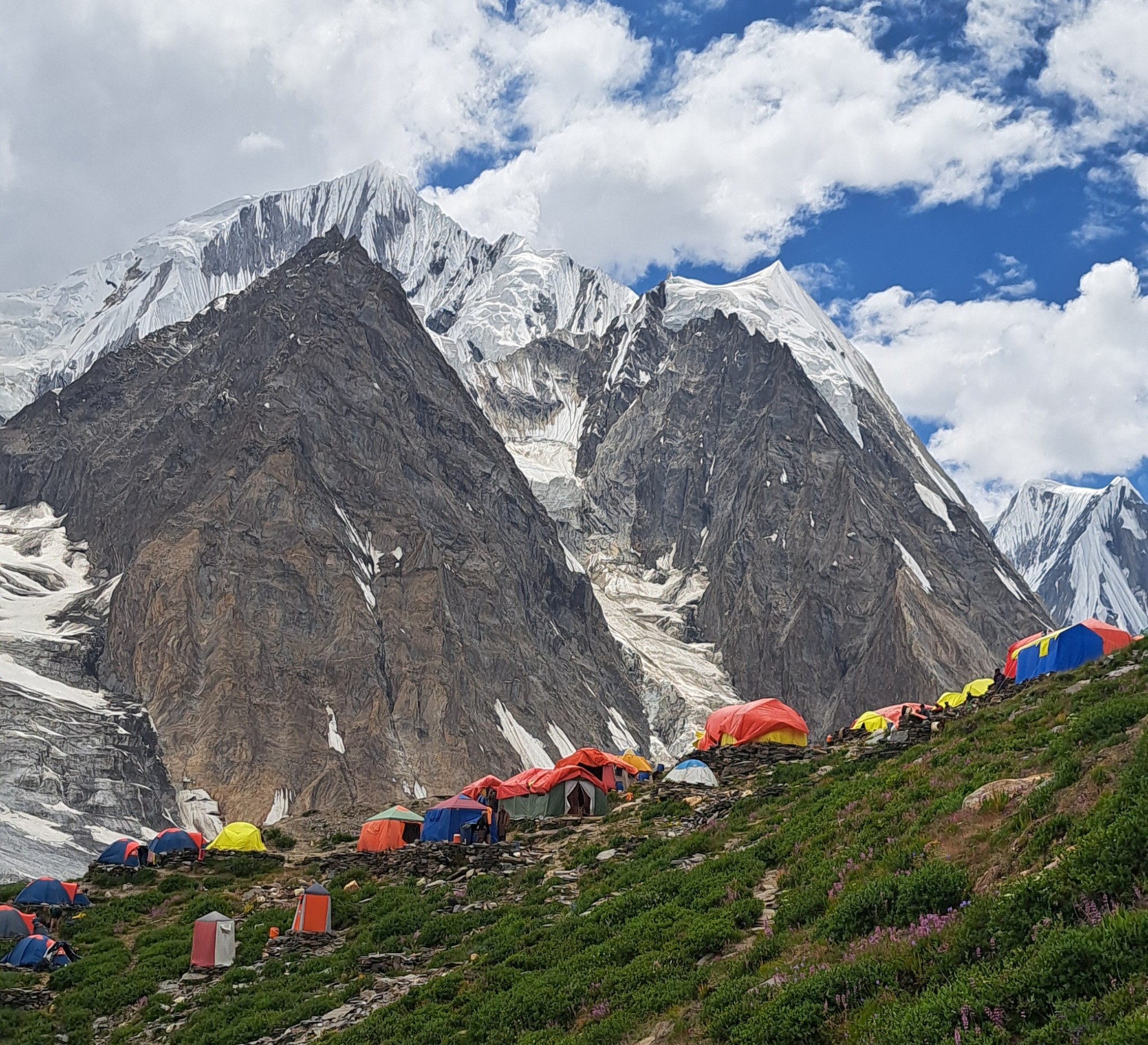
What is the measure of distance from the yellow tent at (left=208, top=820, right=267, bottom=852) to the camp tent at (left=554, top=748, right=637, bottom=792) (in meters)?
11.1

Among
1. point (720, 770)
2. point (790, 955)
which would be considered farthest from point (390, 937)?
point (720, 770)

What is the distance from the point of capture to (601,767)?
38812mm

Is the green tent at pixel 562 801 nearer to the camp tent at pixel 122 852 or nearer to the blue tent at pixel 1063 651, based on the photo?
the camp tent at pixel 122 852

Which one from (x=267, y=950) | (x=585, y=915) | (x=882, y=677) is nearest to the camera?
(x=585, y=915)

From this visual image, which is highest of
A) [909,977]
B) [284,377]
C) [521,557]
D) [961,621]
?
[284,377]

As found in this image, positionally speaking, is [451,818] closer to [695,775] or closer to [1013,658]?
[695,775]

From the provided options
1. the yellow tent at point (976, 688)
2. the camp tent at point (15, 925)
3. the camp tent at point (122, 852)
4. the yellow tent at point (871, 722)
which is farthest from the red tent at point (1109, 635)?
the camp tent at point (122, 852)

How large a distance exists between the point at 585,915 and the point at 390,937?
17.0 ft

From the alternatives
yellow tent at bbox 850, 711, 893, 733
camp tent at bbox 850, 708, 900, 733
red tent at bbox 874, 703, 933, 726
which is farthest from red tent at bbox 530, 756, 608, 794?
red tent at bbox 874, 703, 933, 726

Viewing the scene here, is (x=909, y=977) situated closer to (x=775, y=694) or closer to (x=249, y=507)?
(x=249, y=507)

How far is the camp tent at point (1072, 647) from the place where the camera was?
3478 centimetres

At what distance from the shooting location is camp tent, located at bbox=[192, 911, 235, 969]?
20.9 metres

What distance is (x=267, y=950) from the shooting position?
69.8 ft

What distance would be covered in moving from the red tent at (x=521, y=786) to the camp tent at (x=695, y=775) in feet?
21.9
